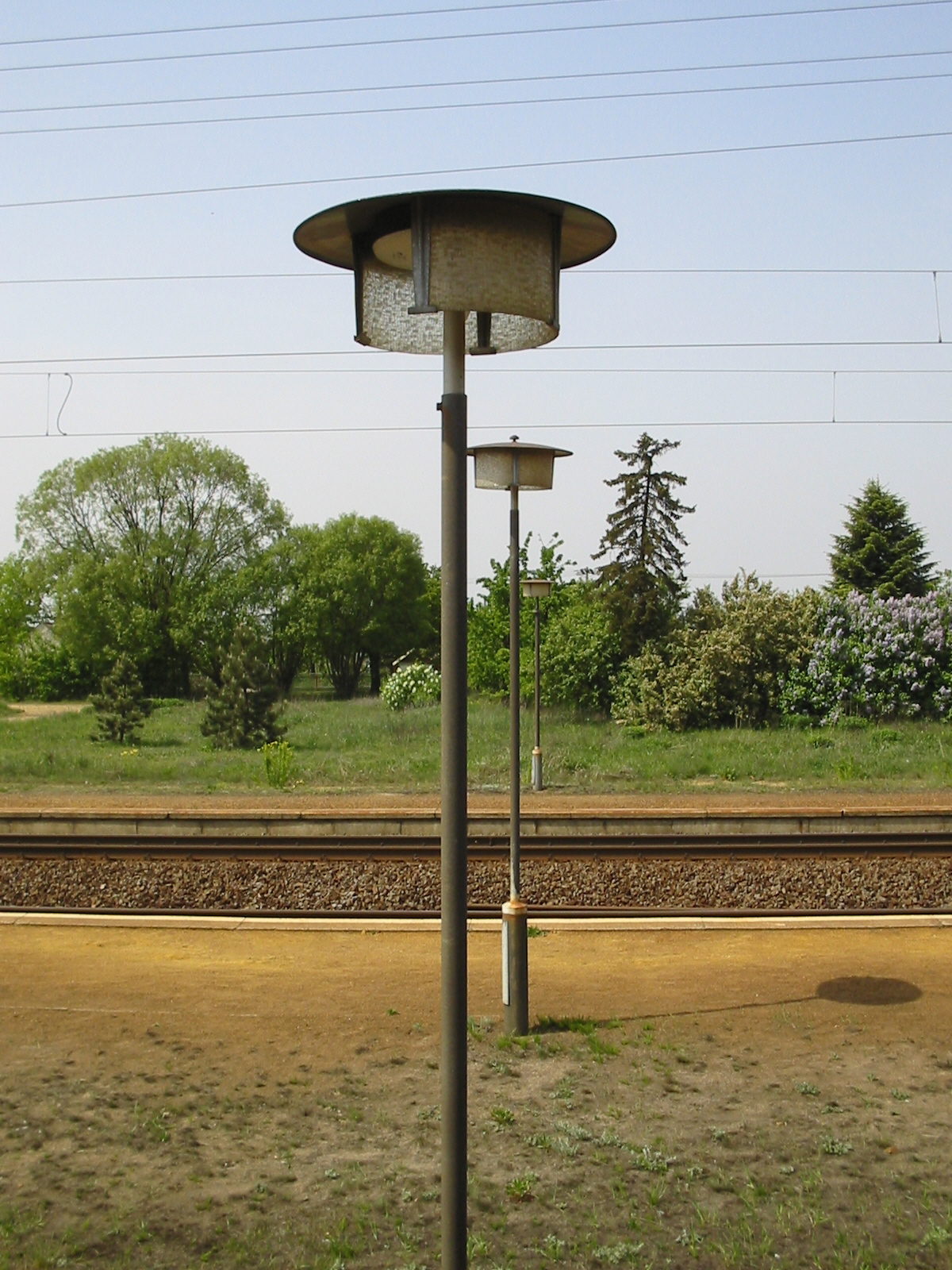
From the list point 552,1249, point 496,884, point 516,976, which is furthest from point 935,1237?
point 496,884

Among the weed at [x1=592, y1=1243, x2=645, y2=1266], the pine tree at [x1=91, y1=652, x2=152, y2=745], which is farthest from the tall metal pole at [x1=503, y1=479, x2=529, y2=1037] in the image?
the pine tree at [x1=91, y1=652, x2=152, y2=745]

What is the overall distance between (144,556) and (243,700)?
103ft

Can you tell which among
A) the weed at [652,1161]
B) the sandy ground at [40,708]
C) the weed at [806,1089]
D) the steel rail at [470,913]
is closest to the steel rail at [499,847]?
the steel rail at [470,913]

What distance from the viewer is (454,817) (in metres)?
3.09

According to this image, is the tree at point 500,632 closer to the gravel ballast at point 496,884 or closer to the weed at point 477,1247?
the gravel ballast at point 496,884

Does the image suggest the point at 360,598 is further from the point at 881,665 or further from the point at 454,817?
the point at 454,817

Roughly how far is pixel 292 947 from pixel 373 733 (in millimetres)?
21603

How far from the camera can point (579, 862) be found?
501 inches

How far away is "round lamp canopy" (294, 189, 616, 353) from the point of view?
10.3ft

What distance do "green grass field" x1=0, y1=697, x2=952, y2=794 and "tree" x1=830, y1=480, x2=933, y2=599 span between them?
1654 centimetres

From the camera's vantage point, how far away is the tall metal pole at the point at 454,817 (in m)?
3.10

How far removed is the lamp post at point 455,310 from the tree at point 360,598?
62.5m

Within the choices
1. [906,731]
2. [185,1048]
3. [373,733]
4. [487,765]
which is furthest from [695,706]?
[185,1048]

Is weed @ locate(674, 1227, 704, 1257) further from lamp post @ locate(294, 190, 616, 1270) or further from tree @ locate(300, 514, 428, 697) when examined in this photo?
tree @ locate(300, 514, 428, 697)
